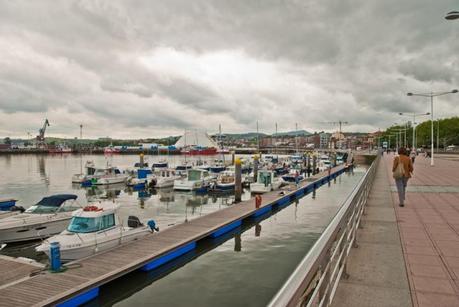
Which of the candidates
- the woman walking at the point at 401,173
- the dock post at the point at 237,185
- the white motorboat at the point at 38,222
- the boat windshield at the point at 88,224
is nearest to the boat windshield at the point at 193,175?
the dock post at the point at 237,185

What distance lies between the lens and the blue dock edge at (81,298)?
10.4 meters

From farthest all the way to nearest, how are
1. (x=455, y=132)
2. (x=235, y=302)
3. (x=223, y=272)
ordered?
1. (x=455, y=132)
2. (x=223, y=272)
3. (x=235, y=302)

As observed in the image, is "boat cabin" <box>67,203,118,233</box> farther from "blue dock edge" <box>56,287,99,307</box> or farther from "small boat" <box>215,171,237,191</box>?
"small boat" <box>215,171,237,191</box>

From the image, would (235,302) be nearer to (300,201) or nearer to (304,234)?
(304,234)

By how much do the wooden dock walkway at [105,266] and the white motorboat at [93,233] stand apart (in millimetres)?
1663

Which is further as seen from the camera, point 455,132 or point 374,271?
point 455,132

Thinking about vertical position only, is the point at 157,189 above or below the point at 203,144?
below

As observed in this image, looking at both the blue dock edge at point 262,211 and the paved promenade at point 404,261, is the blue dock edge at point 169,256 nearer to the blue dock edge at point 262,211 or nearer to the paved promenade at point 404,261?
the blue dock edge at point 262,211

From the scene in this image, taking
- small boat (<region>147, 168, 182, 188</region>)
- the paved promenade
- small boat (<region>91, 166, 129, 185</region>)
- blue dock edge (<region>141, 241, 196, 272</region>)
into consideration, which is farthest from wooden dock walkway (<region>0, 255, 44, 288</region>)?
small boat (<region>91, 166, 129, 185</region>)

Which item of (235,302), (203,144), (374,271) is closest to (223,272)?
(235,302)

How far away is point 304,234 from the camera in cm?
2164

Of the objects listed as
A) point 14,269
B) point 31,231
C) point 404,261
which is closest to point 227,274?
point 14,269

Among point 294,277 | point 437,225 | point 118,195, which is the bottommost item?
point 118,195

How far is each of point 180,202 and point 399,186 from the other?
26860 mm
